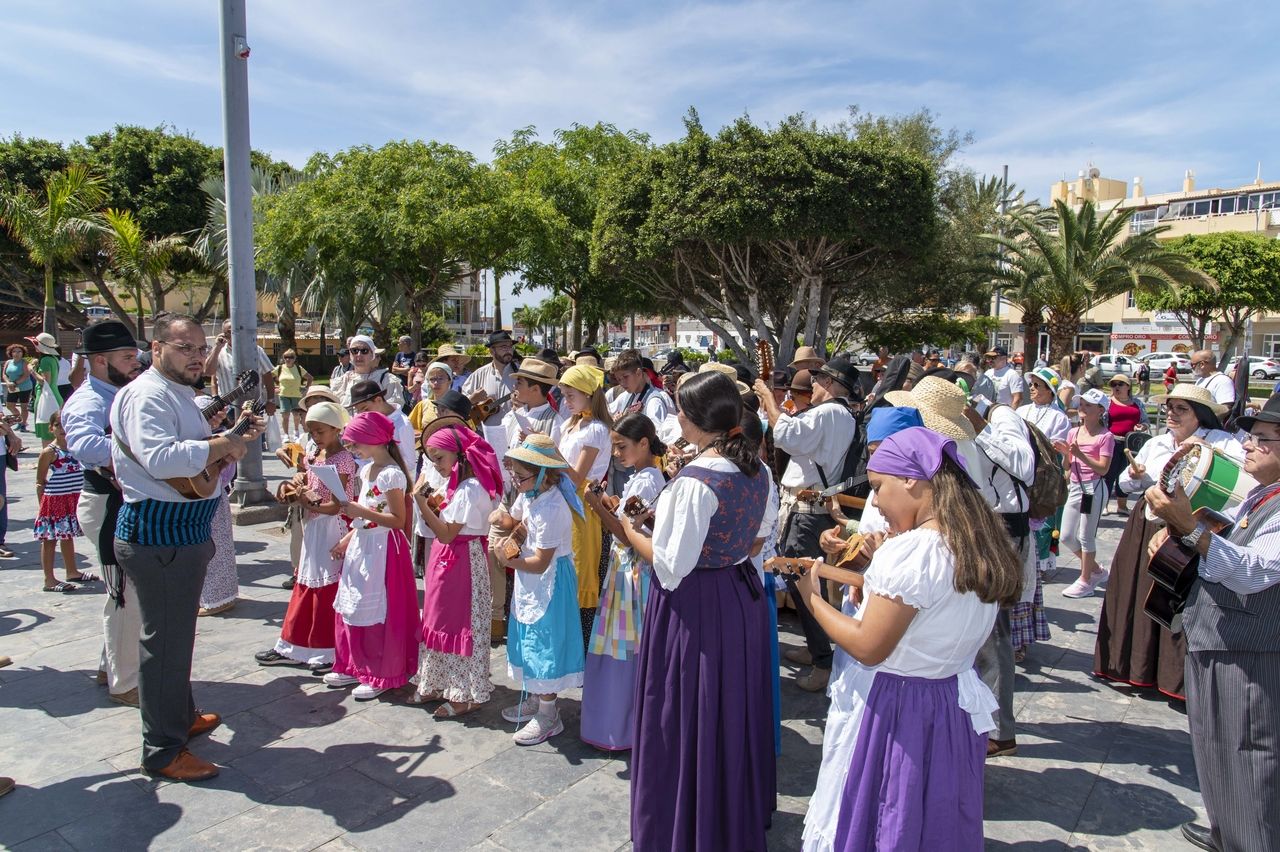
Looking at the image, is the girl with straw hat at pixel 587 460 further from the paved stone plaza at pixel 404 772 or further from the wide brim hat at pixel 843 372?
the wide brim hat at pixel 843 372

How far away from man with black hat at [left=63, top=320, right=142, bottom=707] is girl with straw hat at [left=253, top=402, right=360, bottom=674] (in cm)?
75

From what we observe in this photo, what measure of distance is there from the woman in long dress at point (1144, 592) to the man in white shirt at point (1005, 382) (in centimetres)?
276

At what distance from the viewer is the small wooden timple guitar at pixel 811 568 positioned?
2.48 m

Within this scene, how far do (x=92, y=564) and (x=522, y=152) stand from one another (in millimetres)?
22712

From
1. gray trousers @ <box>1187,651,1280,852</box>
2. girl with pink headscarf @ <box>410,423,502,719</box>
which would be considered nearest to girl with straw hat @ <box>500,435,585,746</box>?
girl with pink headscarf @ <box>410,423,502,719</box>

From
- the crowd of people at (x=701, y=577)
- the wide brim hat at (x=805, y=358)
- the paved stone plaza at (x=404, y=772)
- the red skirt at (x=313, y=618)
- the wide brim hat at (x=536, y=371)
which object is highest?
the wide brim hat at (x=805, y=358)

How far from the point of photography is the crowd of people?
2.33 m

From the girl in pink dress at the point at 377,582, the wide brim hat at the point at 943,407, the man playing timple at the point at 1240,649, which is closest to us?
the man playing timple at the point at 1240,649

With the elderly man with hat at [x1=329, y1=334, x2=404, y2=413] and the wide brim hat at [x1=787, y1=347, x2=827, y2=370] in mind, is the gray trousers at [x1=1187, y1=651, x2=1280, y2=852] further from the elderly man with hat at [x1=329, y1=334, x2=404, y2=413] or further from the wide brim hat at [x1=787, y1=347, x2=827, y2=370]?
the elderly man with hat at [x1=329, y1=334, x2=404, y2=413]

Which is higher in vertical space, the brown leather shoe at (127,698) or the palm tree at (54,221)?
the palm tree at (54,221)

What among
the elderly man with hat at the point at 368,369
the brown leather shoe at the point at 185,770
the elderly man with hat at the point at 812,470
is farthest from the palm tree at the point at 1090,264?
the brown leather shoe at the point at 185,770

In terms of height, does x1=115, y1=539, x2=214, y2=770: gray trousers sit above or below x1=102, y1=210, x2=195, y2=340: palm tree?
below

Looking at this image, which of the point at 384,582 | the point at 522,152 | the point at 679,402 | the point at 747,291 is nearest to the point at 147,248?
the point at 522,152

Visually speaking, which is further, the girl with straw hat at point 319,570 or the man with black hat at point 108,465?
the girl with straw hat at point 319,570
